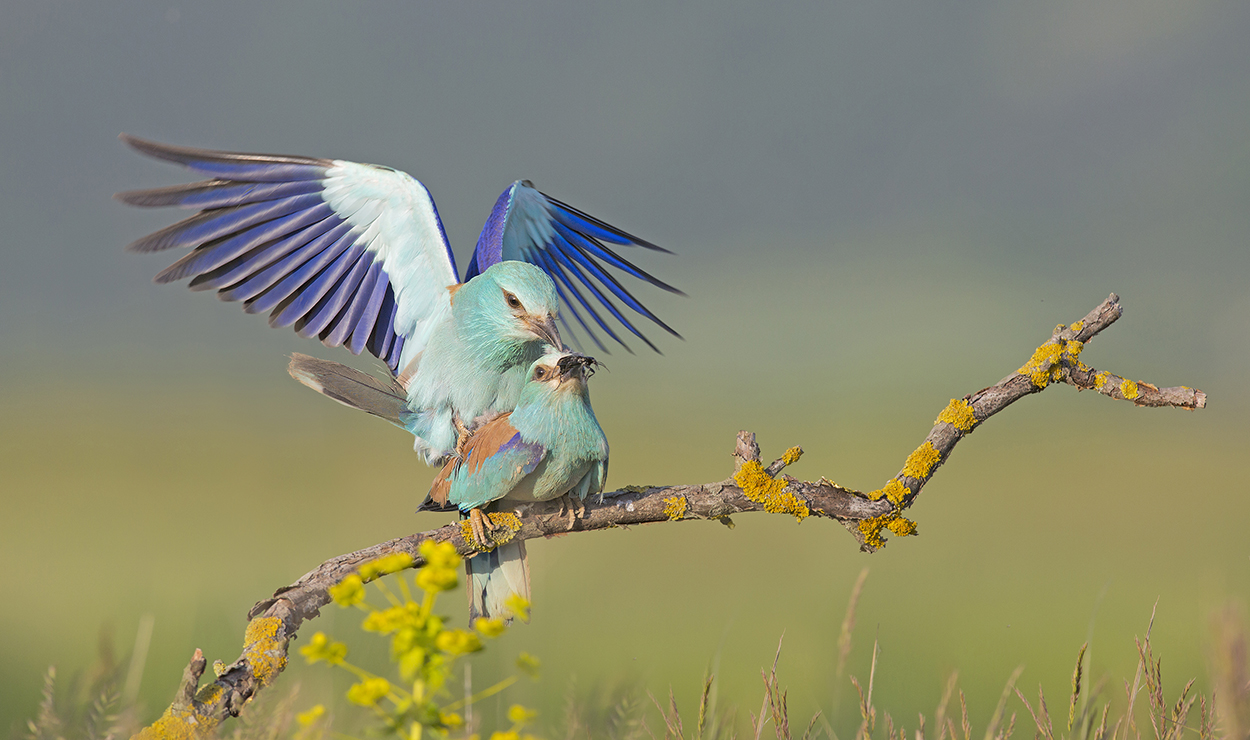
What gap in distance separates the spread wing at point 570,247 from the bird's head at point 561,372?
1742mm

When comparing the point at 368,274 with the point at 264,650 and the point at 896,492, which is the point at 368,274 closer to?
the point at 264,650

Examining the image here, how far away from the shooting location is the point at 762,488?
3.70m

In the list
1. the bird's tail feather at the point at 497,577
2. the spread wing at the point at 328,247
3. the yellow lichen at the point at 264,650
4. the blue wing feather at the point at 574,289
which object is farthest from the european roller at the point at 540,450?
the blue wing feather at the point at 574,289

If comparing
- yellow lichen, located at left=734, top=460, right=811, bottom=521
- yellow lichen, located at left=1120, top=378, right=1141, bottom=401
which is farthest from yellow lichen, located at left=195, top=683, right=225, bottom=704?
yellow lichen, located at left=1120, top=378, right=1141, bottom=401

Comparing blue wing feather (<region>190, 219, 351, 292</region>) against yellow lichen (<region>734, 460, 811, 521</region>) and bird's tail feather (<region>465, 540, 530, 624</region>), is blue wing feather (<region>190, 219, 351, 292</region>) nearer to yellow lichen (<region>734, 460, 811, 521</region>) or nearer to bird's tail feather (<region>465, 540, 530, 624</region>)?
bird's tail feather (<region>465, 540, 530, 624</region>)

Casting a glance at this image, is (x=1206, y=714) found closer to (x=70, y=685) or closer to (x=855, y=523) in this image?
(x=855, y=523)

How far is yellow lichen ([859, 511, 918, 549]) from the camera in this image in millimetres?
3803

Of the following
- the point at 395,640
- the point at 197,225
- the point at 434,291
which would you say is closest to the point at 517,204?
the point at 434,291

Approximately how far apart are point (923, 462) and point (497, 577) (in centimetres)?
189

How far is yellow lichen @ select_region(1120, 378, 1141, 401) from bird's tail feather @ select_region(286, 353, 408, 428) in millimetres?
3123

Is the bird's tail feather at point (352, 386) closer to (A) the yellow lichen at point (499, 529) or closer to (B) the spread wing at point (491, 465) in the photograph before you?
(B) the spread wing at point (491, 465)

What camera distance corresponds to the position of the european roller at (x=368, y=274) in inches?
169

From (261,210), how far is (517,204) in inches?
60.1

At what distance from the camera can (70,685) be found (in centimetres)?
303
